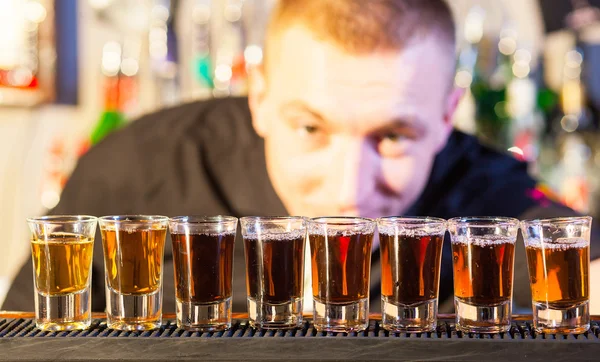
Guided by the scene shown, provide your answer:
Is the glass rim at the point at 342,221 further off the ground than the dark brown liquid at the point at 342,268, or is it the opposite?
the glass rim at the point at 342,221

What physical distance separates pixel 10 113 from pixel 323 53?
158cm

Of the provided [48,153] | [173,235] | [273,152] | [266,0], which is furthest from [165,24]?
[173,235]

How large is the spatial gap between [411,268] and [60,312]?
0.48 meters

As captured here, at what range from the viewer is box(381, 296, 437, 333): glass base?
40.8 inches

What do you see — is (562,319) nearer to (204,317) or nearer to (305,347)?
(305,347)

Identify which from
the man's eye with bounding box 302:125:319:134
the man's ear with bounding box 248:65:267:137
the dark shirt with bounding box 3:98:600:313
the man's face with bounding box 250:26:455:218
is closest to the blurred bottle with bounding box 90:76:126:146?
the dark shirt with bounding box 3:98:600:313

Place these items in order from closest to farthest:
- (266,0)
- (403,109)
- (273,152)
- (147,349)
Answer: (147,349) → (403,109) → (273,152) → (266,0)

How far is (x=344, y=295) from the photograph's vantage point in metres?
1.04

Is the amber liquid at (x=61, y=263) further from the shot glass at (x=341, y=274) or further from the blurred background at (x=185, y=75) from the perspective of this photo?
the blurred background at (x=185, y=75)

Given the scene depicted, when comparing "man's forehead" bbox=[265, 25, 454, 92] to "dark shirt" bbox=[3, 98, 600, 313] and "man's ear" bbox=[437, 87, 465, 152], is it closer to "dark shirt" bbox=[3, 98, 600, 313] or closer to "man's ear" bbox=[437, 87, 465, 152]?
"man's ear" bbox=[437, 87, 465, 152]

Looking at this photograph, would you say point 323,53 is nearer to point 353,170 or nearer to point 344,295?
point 353,170

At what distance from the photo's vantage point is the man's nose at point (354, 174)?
1751 mm

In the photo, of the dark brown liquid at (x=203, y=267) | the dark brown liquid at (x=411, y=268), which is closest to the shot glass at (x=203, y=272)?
the dark brown liquid at (x=203, y=267)

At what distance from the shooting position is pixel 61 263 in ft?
3.46
